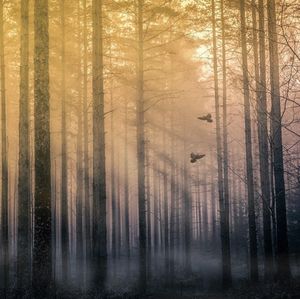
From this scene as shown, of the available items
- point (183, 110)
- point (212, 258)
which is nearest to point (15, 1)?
point (183, 110)

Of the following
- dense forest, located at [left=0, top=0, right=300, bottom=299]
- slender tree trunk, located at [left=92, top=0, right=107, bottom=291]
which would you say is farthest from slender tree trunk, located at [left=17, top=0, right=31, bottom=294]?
slender tree trunk, located at [left=92, top=0, right=107, bottom=291]

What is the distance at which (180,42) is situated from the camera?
2409cm

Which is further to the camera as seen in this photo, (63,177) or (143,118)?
(63,177)

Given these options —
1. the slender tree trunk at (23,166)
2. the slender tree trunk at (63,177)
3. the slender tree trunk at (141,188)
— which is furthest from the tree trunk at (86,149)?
the slender tree trunk at (23,166)

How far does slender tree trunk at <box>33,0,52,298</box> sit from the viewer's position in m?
9.12

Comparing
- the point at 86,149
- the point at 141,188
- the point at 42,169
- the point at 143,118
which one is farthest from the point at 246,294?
the point at 86,149

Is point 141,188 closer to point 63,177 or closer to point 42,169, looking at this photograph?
point 63,177

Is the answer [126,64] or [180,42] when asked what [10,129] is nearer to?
[126,64]

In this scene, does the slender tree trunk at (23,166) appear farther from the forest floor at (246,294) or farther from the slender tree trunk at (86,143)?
the slender tree trunk at (86,143)

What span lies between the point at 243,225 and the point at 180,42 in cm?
2137

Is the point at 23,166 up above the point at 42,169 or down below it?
above

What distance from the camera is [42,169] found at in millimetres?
9250

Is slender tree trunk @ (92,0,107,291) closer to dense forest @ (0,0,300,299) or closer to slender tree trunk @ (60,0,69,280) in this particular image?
dense forest @ (0,0,300,299)

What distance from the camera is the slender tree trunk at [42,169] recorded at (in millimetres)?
9125
